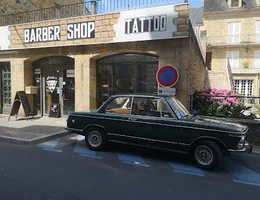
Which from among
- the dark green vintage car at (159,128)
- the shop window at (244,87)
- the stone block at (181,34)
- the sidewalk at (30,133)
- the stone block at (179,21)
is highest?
the stone block at (179,21)

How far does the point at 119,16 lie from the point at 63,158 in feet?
18.3

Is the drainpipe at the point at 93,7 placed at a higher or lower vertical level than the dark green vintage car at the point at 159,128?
higher

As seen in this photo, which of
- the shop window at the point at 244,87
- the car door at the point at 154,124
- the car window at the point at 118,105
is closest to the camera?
the car door at the point at 154,124

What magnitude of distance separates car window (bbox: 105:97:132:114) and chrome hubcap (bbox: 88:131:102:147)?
0.65m

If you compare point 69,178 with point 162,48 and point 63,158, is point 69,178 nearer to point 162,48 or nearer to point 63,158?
point 63,158

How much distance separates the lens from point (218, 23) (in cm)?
3017

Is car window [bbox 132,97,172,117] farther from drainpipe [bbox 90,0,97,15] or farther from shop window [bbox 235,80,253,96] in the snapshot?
shop window [bbox 235,80,253,96]

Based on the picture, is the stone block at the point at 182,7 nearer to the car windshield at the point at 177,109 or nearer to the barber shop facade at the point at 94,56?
the barber shop facade at the point at 94,56

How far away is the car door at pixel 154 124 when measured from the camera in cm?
469

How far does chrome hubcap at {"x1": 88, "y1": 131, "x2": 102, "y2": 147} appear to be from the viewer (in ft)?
18.1

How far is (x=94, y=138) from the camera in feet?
18.3

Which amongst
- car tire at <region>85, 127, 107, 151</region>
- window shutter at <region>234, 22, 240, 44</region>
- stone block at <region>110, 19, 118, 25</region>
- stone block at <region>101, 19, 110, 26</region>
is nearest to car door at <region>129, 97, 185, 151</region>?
car tire at <region>85, 127, 107, 151</region>

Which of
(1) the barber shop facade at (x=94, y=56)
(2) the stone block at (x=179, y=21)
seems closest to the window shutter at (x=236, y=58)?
(1) the barber shop facade at (x=94, y=56)

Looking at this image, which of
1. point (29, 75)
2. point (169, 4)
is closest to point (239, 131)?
point (169, 4)
